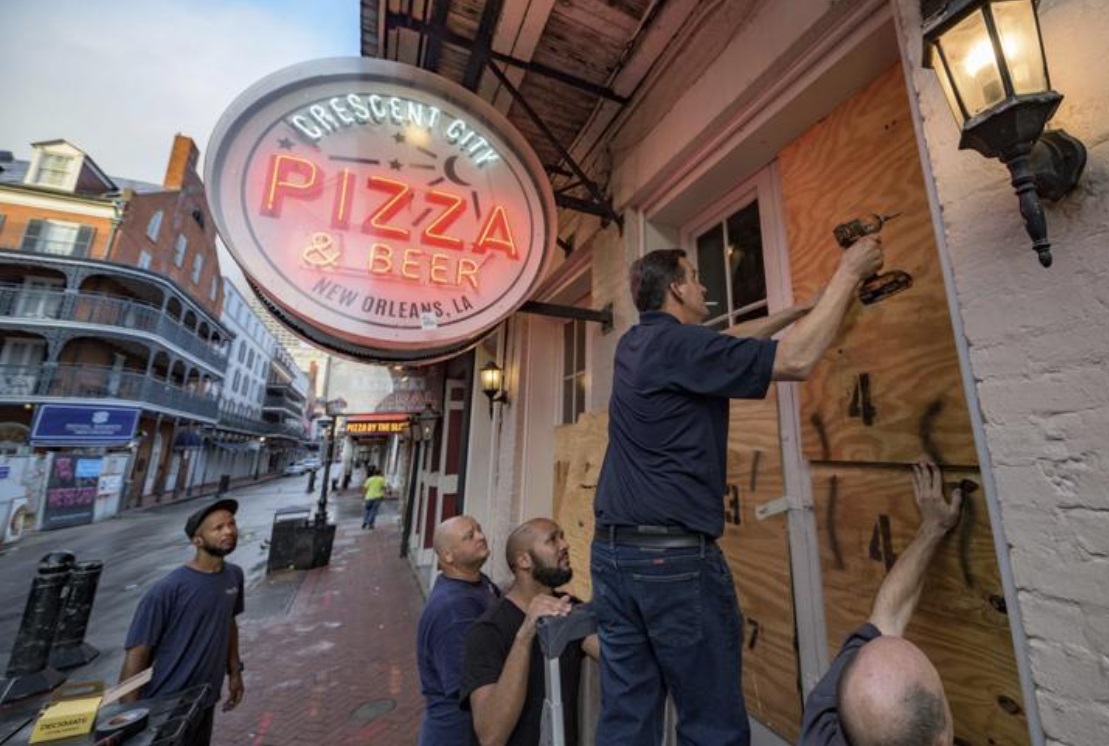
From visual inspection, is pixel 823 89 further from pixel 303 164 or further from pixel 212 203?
pixel 212 203

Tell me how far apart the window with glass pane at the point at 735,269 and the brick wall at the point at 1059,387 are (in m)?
1.33

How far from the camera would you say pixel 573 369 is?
192 inches

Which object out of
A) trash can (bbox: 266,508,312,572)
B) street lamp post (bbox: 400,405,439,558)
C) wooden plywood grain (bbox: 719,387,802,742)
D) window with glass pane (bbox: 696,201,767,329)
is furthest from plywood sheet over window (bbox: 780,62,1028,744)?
trash can (bbox: 266,508,312,572)

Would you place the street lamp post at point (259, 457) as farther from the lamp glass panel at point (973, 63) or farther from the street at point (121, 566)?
the lamp glass panel at point (973, 63)

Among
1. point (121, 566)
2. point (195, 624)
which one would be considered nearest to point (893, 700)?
point (195, 624)

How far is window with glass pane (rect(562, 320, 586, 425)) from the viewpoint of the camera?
466 centimetres

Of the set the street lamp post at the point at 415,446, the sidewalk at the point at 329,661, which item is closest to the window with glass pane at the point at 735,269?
the sidewalk at the point at 329,661

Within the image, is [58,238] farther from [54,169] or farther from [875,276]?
[875,276]

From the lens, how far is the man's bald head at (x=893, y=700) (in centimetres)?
89

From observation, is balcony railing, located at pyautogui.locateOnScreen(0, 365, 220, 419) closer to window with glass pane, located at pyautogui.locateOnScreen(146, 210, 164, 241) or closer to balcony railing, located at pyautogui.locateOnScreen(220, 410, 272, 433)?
window with glass pane, located at pyautogui.locateOnScreen(146, 210, 164, 241)

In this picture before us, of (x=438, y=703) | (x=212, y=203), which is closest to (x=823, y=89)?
(x=212, y=203)

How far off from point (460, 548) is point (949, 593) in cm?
198

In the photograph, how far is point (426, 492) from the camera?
1030 centimetres

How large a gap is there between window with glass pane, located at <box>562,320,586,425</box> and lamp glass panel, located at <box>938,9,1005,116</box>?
350 cm
